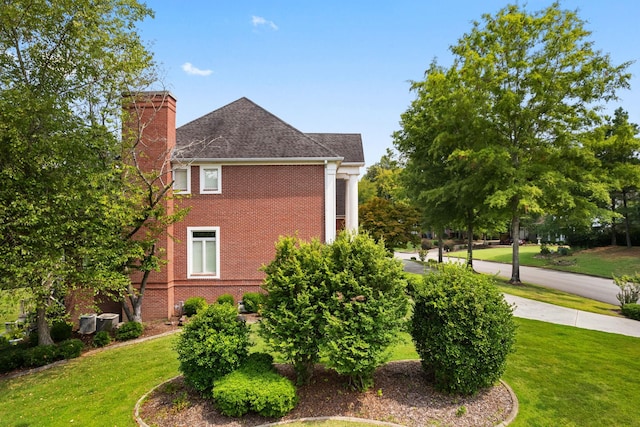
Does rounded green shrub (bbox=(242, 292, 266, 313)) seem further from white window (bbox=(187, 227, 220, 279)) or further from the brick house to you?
white window (bbox=(187, 227, 220, 279))

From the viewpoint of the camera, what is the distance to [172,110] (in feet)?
48.2

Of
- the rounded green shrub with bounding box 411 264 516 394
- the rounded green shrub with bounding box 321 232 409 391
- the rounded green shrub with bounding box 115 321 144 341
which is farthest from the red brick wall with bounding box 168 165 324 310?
the rounded green shrub with bounding box 411 264 516 394

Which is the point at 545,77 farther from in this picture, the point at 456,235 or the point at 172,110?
the point at 456,235

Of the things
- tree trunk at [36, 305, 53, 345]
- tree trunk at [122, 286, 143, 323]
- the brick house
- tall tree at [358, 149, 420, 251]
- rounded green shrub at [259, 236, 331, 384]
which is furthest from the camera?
tall tree at [358, 149, 420, 251]

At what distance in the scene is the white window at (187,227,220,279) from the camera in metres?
15.2

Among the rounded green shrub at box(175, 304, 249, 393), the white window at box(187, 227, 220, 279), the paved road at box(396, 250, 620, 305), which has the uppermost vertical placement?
the white window at box(187, 227, 220, 279)

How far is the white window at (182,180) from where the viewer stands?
15.2m

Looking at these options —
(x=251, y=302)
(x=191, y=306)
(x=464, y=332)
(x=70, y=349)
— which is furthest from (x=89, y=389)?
(x=464, y=332)

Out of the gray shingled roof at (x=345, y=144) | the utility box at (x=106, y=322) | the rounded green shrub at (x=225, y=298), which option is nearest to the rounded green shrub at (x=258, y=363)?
the rounded green shrub at (x=225, y=298)

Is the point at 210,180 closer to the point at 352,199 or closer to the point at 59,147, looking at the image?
the point at 59,147

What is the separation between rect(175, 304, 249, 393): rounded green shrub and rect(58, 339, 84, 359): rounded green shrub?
577 centimetres

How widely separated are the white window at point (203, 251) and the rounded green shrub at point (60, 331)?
4.39 m

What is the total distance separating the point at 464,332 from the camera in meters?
6.39

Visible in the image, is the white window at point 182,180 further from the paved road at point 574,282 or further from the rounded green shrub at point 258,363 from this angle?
the paved road at point 574,282
